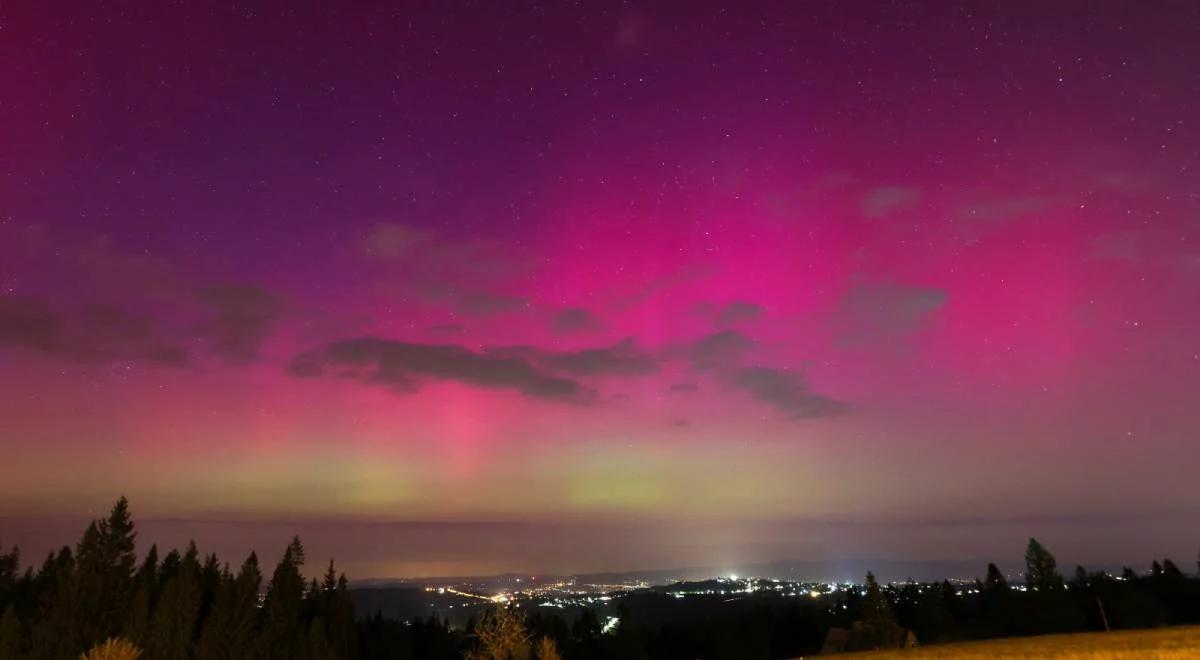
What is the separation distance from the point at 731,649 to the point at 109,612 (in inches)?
3782

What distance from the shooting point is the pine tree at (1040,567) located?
481 ft

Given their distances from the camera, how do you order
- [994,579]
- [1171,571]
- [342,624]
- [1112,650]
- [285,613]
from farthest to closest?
[994,579] < [1171,571] < [342,624] < [285,613] < [1112,650]

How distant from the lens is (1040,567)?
500 ft

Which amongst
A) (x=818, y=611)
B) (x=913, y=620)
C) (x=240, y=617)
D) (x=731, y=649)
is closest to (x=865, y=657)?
(x=731, y=649)

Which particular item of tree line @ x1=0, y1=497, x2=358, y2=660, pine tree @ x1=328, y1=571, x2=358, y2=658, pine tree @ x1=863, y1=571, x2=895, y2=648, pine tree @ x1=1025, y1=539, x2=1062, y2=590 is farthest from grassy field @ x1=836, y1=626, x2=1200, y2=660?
pine tree @ x1=1025, y1=539, x2=1062, y2=590

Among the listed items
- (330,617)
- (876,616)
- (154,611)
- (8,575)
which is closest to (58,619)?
(154,611)

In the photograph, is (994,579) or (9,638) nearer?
(9,638)

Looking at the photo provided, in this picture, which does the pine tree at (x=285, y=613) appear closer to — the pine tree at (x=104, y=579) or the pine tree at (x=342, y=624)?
the pine tree at (x=342, y=624)

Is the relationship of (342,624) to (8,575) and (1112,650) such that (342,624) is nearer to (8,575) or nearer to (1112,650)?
(8,575)

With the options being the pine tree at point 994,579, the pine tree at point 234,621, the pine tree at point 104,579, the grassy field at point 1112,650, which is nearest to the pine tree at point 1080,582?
the pine tree at point 994,579

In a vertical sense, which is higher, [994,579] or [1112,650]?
[1112,650]

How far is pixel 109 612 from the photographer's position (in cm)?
10650

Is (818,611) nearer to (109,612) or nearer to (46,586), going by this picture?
(109,612)

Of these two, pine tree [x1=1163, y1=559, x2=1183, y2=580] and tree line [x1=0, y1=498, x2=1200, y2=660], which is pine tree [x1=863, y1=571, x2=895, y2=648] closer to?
tree line [x1=0, y1=498, x2=1200, y2=660]
